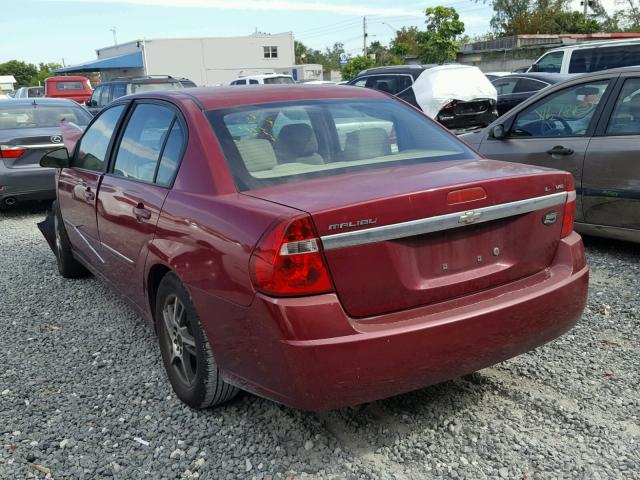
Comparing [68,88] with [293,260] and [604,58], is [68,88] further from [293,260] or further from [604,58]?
[293,260]

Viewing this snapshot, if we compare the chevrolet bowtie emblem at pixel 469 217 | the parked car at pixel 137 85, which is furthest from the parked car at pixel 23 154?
the chevrolet bowtie emblem at pixel 469 217

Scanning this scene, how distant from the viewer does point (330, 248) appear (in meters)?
2.47

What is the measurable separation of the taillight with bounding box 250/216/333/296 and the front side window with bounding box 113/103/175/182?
1.35 meters

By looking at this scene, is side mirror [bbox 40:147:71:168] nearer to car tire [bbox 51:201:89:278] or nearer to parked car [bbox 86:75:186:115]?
car tire [bbox 51:201:89:278]

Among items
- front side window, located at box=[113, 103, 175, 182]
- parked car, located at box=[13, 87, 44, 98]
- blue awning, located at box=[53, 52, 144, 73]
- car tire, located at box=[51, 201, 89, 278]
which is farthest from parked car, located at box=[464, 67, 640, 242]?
blue awning, located at box=[53, 52, 144, 73]

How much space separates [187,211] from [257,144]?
0.48m

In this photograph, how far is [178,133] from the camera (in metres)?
3.38

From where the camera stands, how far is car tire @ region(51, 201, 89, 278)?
553 cm

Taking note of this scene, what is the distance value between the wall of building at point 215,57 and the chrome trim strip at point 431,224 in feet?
158

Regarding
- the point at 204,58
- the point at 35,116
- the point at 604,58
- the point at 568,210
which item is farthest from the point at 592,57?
the point at 204,58

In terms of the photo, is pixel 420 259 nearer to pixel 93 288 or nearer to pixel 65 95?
pixel 93 288

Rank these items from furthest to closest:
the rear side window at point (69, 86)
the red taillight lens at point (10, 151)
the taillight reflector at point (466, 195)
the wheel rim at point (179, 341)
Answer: the rear side window at point (69, 86) → the red taillight lens at point (10, 151) → the wheel rim at point (179, 341) → the taillight reflector at point (466, 195)

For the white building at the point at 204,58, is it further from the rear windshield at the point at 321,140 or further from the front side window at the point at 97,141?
the rear windshield at the point at 321,140

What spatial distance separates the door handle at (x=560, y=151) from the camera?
18.0ft
